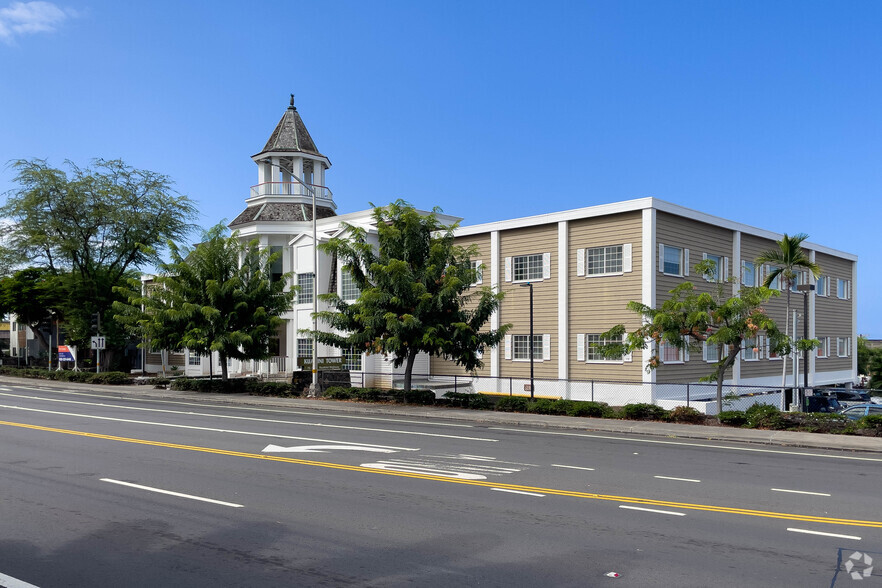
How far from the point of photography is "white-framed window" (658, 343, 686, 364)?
29872mm

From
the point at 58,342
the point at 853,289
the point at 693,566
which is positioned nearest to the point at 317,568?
the point at 693,566

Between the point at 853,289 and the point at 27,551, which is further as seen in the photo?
the point at 853,289

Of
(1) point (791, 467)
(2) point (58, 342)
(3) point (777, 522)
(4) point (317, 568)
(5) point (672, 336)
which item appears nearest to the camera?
(4) point (317, 568)

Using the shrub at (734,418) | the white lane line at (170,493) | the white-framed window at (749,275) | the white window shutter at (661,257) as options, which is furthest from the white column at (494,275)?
the white lane line at (170,493)

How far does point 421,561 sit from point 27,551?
432 cm

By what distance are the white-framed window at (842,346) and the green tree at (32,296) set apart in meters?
49.8

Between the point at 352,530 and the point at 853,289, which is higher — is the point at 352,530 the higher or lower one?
the lower one

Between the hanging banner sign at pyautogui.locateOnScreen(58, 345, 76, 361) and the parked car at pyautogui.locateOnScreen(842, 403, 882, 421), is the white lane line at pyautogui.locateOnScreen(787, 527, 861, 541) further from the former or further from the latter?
the hanging banner sign at pyautogui.locateOnScreen(58, 345, 76, 361)

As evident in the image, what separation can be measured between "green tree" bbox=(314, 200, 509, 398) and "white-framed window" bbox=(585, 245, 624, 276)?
6.89 meters

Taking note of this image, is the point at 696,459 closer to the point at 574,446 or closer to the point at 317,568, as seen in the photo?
the point at 574,446

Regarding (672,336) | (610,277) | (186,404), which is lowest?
(186,404)

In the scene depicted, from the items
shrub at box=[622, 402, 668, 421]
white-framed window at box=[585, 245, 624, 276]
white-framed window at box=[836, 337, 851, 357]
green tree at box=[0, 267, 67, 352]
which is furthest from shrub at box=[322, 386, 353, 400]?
white-framed window at box=[836, 337, 851, 357]

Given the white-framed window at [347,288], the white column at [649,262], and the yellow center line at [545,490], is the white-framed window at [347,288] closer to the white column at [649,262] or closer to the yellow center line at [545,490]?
the white column at [649,262]

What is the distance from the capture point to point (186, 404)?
2934 centimetres
